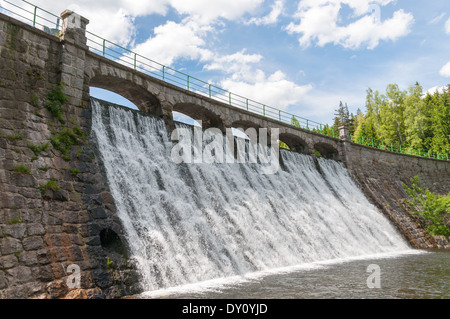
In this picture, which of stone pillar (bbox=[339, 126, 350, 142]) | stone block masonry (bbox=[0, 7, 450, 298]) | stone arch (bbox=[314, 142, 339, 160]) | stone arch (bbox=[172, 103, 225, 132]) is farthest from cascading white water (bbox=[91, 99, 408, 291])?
stone pillar (bbox=[339, 126, 350, 142])

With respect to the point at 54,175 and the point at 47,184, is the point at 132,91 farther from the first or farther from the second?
the point at 47,184

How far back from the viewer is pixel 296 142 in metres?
25.6

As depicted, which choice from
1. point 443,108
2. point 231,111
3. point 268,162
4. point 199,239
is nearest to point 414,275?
point 199,239

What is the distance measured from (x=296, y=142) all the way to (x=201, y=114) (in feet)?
31.7

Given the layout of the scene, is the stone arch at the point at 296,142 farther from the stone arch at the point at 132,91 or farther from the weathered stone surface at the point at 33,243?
the weathered stone surface at the point at 33,243

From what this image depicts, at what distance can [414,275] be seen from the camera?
409 inches

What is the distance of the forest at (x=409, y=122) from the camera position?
43.4 metres

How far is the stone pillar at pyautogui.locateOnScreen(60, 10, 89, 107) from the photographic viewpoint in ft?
36.7

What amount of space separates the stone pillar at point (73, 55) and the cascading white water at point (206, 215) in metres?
1.25

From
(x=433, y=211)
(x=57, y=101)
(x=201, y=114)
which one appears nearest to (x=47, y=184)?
(x=57, y=101)

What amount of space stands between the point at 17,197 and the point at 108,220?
2362 millimetres

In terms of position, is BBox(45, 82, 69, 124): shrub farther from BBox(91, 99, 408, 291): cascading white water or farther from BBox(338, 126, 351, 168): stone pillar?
BBox(338, 126, 351, 168): stone pillar

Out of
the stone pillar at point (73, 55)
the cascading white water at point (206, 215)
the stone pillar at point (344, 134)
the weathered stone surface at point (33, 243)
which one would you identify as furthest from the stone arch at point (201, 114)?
the stone pillar at point (344, 134)

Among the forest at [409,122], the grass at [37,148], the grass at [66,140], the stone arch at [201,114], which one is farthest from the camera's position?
the forest at [409,122]
